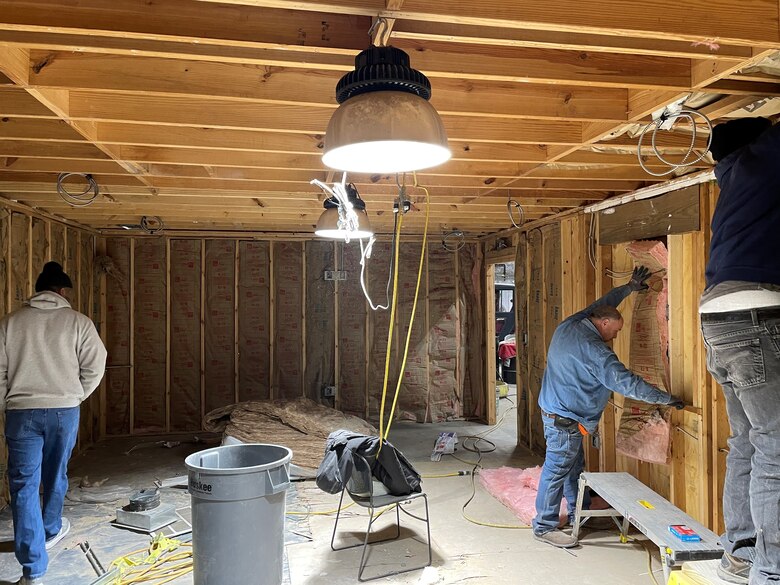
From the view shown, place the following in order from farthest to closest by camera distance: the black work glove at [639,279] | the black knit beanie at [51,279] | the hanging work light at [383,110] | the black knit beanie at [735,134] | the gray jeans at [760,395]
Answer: the black work glove at [639,279] < the black knit beanie at [51,279] < the black knit beanie at [735,134] < the gray jeans at [760,395] < the hanging work light at [383,110]

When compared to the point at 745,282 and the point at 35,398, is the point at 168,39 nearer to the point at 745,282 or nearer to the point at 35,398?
the point at 745,282

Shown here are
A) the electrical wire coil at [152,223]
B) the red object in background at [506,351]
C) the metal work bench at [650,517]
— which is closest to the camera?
the metal work bench at [650,517]

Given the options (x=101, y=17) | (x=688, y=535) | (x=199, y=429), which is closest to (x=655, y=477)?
(x=688, y=535)

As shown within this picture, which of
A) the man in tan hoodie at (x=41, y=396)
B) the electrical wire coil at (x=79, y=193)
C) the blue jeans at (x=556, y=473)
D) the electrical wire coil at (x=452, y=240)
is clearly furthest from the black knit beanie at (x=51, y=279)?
the electrical wire coil at (x=452, y=240)

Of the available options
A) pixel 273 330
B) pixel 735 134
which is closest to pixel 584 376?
pixel 735 134

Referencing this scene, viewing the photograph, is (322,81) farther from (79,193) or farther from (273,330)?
(273,330)

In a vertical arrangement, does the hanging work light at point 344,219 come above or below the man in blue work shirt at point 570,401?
above

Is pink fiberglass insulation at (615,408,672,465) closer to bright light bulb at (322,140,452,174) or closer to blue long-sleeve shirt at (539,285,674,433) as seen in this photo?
blue long-sleeve shirt at (539,285,674,433)

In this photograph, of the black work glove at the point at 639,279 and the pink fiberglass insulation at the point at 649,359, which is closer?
the pink fiberglass insulation at the point at 649,359

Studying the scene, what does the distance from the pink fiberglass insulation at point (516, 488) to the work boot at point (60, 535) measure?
304cm

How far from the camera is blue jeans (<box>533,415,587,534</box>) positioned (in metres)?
3.40

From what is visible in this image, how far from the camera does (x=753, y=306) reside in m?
1.56

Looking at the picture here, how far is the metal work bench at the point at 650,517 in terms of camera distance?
2406mm

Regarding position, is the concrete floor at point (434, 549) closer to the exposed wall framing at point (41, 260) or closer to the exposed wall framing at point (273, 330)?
the exposed wall framing at point (41, 260)
